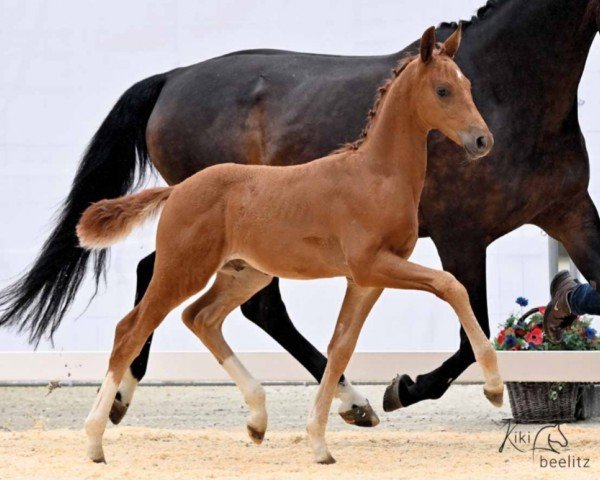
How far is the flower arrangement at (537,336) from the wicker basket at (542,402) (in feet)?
0.68

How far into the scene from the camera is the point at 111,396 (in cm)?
454

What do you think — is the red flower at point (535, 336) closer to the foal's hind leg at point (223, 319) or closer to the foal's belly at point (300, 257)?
the foal's hind leg at point (223, 319)

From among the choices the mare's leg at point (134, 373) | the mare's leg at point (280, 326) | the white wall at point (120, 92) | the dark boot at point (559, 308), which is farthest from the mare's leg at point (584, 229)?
the mare's leg at point (134, 373)

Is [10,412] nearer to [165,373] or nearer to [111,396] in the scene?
[165,373]

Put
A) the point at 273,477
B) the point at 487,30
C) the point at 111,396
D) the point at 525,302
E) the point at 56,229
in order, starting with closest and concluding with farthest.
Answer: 1. the point at 273,477
2. the point at 111,396
3. the point at 487,30
4. the point at 56,229
5. the point at 525,302

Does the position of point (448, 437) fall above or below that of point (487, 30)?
below

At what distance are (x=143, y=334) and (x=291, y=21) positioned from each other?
9.65 ft

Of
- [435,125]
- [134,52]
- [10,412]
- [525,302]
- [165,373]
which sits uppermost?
[435,125]

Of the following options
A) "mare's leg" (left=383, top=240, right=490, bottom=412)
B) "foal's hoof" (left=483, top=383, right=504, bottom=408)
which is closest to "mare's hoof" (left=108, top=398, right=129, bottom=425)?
"mare's leg" (left=383, top=240, right=490, bottom=412)

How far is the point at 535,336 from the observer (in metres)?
6.48

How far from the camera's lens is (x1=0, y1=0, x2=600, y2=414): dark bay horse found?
Result: 17.5 feet

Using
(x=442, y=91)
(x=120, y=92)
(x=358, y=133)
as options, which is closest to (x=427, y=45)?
(x=442, y=91)

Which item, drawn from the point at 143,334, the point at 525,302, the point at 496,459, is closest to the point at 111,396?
the point at 143,334

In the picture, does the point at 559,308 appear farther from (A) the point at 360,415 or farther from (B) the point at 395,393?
(A) the point at 360,415
